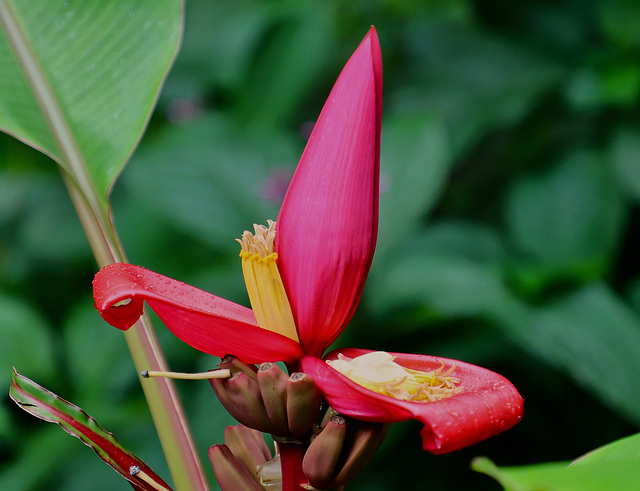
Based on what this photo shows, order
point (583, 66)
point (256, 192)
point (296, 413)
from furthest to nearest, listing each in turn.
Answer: point (583, 66)
point (256, 192)
point (296, 413)

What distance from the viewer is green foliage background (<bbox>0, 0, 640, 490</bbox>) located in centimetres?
79

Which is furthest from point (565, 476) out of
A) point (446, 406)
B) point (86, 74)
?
point (86, 74)

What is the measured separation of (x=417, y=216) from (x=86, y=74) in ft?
1.70

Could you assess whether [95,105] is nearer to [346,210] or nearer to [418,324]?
[346,210]

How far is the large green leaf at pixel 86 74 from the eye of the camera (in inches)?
16.1

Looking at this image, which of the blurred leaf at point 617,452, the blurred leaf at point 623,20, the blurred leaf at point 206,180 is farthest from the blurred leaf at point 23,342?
the blurred leaf at point 623,20

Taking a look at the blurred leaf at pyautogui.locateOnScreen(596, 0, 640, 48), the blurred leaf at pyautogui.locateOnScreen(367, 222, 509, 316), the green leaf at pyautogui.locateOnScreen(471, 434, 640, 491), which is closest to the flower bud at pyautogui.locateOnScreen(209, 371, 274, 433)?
the green leaf at pyautogui.locateOnScreen(471, 434, 640, 491)

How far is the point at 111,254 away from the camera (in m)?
0.35

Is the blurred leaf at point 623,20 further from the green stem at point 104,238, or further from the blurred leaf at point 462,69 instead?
the green stem at point 104,238

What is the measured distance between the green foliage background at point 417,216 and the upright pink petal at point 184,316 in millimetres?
396

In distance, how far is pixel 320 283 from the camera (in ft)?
0.94

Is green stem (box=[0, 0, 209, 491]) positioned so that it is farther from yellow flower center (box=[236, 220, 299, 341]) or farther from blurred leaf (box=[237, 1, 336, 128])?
blurred leaf (box=[237, 1, 336, 128])

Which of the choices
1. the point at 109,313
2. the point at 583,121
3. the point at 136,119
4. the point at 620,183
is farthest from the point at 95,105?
the point at 583,121

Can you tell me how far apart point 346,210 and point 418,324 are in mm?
584
